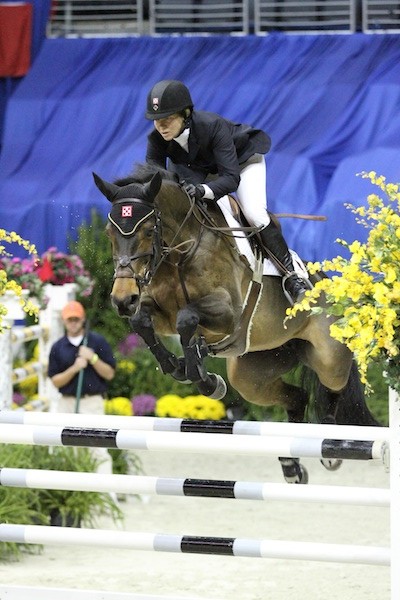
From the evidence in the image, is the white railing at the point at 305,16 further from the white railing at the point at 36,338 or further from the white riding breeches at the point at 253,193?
the white riding breeches at the point at 253,193

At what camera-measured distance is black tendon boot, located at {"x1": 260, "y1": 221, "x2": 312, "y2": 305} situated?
17.6ft

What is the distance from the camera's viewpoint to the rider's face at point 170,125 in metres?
4.93

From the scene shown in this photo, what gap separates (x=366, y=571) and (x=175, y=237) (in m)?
2.40

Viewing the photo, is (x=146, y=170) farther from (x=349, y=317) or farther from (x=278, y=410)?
(x=278, y=410)

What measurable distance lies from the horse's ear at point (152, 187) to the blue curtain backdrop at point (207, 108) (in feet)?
20.6

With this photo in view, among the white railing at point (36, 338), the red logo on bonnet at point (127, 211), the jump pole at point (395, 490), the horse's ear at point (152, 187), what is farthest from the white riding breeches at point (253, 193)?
the white railing at point (36, 338)

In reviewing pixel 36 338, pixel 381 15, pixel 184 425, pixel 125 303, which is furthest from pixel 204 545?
pixel 381 15

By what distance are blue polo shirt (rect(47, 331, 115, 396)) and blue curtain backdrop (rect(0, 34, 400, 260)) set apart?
3.38 metres

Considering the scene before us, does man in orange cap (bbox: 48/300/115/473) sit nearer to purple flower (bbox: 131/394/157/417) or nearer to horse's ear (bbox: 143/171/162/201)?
purple flower (bbox: 131/394/157/417)

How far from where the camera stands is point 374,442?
3.87 meters

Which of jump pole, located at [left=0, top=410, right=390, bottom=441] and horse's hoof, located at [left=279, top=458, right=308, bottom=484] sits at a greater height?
jump pole, located at [left=0, top=410, right=390, bottom=441]

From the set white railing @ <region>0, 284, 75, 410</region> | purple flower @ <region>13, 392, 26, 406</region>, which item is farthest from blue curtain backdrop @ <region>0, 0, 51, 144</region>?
white railing @ <region>0, 284, 75, 410</region>

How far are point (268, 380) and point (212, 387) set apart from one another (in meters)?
0.89

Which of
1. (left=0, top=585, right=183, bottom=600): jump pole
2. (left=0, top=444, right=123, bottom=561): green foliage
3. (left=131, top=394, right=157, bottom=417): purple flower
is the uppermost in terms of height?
(left=0, top=585, right=183, bottom=600): jump pole
